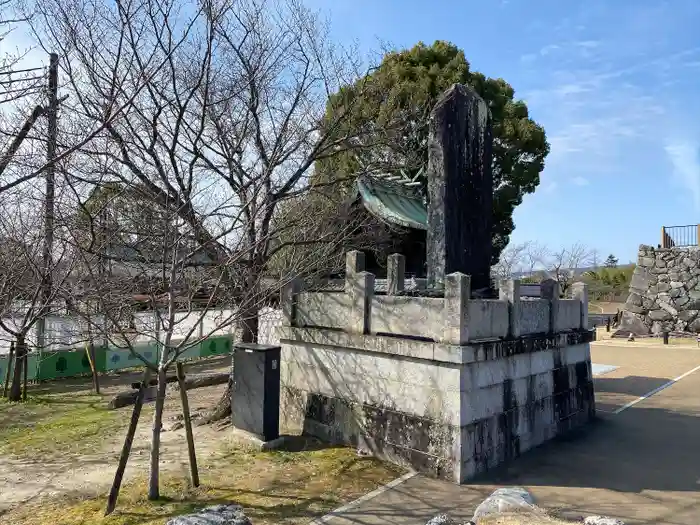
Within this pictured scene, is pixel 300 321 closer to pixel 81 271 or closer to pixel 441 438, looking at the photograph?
pixel 441 438

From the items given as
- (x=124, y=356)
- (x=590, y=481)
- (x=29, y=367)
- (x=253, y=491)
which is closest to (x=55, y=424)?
(x=29, y=367)

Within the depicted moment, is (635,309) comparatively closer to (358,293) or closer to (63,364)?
(358,293)

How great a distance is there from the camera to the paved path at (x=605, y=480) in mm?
6402

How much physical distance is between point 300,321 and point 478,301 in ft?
12.0

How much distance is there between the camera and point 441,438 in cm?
745

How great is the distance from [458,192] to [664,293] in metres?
25.0

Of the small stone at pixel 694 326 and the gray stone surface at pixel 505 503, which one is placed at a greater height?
the small stone at pixel 694 326

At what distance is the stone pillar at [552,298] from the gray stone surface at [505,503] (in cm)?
Result: 421

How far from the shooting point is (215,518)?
16.5ft

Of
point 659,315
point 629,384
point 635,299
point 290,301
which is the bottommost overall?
point 629,384

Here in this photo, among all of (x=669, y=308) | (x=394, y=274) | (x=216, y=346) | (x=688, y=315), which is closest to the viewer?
(x=394, y=274)

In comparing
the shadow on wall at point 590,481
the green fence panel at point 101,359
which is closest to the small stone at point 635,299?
the shadow on wall at point 590,481

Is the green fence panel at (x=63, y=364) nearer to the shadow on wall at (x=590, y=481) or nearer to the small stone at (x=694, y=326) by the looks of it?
the shadow on wall at (x=590, y=481)

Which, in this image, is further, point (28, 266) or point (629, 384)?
point (629, 384)
